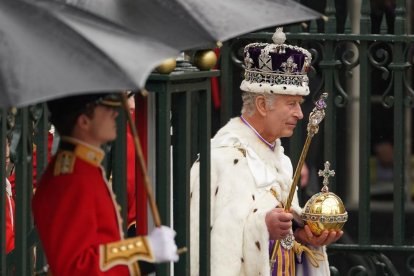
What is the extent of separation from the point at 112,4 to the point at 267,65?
2.00 m

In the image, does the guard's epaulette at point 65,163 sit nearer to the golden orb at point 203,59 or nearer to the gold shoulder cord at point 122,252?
the gold shoulder cord at point 122,252

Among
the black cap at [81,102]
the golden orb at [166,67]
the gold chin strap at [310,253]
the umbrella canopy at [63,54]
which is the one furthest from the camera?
the gold chin strap at [310,253]

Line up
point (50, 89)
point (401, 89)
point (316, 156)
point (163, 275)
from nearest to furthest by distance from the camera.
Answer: point (50, 89) → point (163, 275) → point (401, 89) → point (316, 156)

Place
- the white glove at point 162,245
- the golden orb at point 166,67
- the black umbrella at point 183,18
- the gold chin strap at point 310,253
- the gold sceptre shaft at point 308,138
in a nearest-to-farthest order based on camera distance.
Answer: the white glove at point 162,245
the black umbrella at point 183,18
the golden orb at point 166,67
the gold sceptre shaft at point 308,138
the gold chin strap at point 310,253

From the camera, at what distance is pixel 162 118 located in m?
5.54

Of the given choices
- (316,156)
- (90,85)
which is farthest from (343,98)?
(90,85)

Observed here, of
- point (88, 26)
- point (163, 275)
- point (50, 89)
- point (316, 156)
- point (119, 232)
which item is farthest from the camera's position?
point (316, 156)

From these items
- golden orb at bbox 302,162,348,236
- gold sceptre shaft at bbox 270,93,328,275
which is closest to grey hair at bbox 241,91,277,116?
gold sceptre shaft at bbox 270,93,328,275

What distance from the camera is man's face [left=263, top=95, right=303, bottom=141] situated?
7.09m

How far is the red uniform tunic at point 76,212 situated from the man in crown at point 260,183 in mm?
1710

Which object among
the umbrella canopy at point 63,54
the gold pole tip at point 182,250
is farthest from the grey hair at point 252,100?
the umbrella canopy at point 63,54

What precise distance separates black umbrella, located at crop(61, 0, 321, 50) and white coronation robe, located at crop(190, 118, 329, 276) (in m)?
1.57

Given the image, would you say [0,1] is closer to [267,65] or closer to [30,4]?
[30,4]

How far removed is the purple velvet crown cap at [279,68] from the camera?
7078mm
